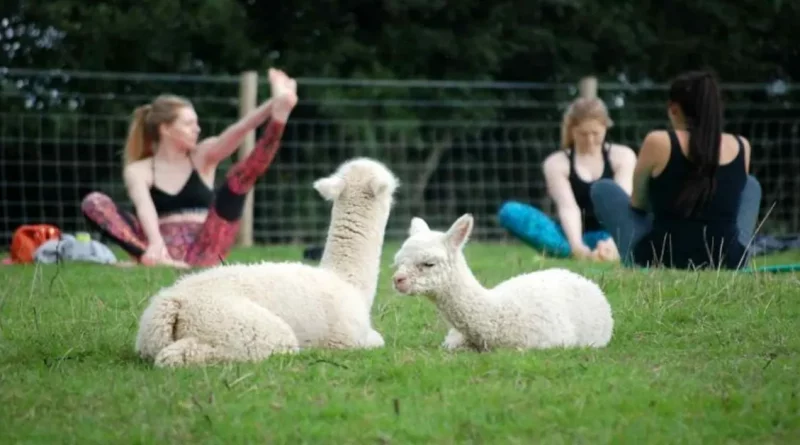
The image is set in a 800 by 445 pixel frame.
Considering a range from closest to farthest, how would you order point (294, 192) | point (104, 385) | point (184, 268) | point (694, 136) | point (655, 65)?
point (104, 385)
point (694, 136)
point (184, 268)
point (294, 192)
point (655, 65)

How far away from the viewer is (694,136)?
29.9 feet

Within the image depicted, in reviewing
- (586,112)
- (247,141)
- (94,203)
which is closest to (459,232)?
(94,203)

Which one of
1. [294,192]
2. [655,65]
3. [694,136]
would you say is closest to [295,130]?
[294,192]

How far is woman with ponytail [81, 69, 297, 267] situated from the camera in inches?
417

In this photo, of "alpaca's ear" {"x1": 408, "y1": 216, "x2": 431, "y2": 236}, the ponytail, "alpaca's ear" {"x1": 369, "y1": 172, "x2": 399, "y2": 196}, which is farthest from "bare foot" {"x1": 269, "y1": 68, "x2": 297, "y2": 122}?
"alpaca's ear" {"x1": 408, "y1": 216, "x2": 431, "y2": 236}

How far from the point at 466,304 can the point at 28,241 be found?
5.98m

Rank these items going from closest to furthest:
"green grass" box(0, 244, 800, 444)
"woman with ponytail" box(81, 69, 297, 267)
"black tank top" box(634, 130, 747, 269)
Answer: "green grass" box(0, 244, 800, 444)
"black tank top" box(634, 130, 747, 269)
"woman with ponytail" box(81, 69, 297, 267)

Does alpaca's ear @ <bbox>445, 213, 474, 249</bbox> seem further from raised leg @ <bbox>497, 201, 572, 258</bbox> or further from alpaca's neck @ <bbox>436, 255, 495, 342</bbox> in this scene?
raised leg @ <bbox>497, 201, 572, 258</bbox>

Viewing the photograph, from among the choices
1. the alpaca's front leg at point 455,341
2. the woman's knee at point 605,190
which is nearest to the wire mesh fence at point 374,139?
the woman's knee at point 605,190

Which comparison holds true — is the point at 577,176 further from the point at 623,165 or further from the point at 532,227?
the point at 532,227

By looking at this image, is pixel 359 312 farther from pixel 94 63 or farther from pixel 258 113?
pixel 94 63

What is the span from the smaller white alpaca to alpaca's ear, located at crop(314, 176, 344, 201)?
40 cm

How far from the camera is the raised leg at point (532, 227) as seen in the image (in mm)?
11672

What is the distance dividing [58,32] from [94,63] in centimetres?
55
